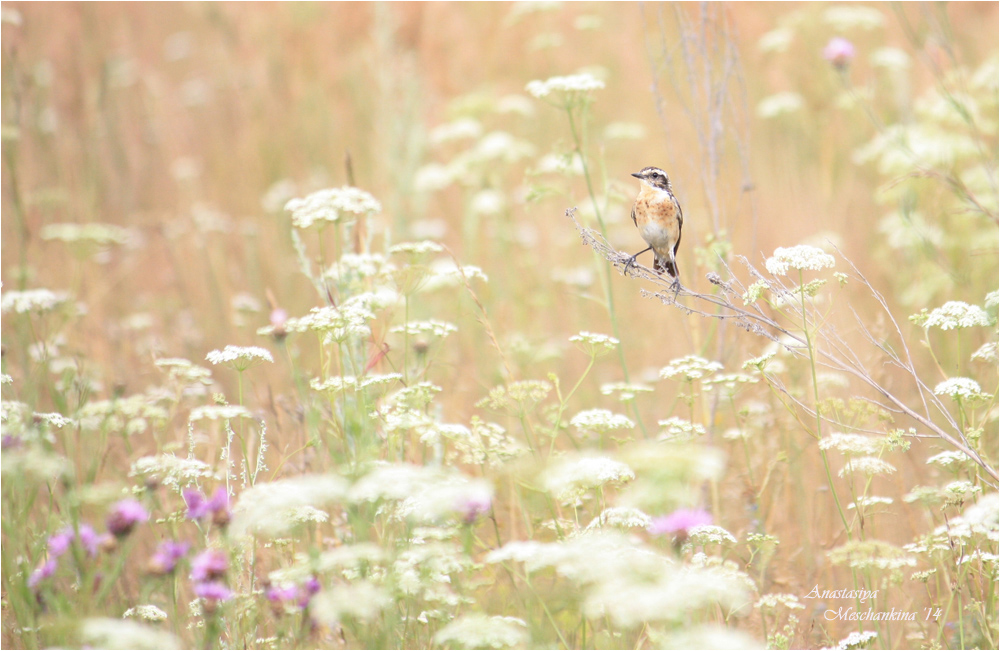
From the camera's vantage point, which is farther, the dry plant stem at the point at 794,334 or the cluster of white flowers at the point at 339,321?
the cluster of white flowers at the point at 339,321

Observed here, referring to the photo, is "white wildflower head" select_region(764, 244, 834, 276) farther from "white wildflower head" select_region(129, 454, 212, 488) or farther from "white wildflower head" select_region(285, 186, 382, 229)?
"white wildflower head" select_region(129, 454, 212, 488)

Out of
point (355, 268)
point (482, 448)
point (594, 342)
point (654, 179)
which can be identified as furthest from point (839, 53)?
Answer: point (482, 448)

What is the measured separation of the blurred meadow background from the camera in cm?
201

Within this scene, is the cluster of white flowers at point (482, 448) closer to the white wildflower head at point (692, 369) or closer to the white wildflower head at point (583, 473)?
the white wildflower head at point (583, 473)

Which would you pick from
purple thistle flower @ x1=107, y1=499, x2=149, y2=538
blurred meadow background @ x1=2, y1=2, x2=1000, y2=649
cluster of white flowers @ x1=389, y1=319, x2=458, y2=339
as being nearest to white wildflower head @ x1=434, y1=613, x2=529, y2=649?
blurred meadow background @ x1=2, y1=2, x2=1000, y2=649

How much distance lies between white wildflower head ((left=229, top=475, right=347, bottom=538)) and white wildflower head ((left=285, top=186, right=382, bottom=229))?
1258mm

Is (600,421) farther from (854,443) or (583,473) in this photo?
(854,443)

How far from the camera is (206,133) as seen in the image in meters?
9.19

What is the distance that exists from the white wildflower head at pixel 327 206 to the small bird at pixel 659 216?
1330 mm

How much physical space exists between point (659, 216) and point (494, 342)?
4.98ft

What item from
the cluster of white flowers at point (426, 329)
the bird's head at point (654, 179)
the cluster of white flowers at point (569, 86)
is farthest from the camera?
the bird's head at point (654, 179)

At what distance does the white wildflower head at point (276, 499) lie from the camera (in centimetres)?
170

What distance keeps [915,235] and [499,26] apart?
213 inches

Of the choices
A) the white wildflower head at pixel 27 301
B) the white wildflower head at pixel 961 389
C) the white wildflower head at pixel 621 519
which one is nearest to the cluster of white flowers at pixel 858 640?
the white wildflower head at pixel 621 519
